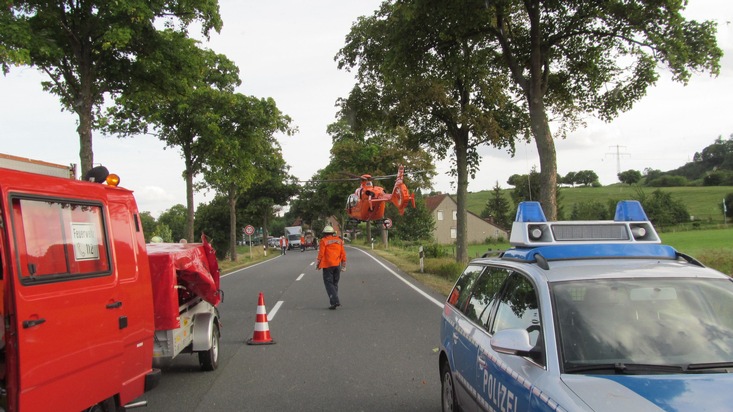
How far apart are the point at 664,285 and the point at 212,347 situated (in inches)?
213

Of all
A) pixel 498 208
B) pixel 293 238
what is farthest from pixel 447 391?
pixel 498 208

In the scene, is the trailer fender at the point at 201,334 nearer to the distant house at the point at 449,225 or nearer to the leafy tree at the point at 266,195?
the leafy tree at the point at 266,195

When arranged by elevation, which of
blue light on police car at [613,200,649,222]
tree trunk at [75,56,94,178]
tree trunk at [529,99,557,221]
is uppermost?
tree trunk at [75,56,94,178]

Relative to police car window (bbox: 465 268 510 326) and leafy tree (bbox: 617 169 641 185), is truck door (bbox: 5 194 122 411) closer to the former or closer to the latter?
police car window (bbox: 465 268 510 326)

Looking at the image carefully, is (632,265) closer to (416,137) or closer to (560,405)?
(560,405)

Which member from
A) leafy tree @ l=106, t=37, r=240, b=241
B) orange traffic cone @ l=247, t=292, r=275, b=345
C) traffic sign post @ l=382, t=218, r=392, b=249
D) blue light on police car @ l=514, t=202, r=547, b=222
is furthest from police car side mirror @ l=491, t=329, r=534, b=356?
traffic sign post @ l=382, t=218, r=392, b=249

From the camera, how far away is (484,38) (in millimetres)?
14156

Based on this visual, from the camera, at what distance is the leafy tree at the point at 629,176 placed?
126 m

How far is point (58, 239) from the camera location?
12.5ft

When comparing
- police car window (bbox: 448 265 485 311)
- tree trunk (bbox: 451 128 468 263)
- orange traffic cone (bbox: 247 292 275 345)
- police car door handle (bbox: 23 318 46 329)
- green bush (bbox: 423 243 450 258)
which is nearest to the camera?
police car door handle (bbox: 23 318 46 329)

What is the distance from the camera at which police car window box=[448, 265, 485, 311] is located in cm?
481

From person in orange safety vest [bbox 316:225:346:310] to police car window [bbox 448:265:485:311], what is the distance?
7.50 meters

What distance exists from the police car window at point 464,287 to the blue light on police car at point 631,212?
3.99 ft

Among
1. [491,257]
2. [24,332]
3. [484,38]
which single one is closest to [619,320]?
[491,257]
